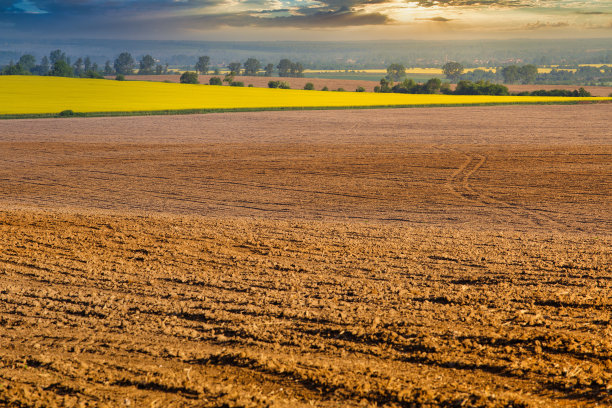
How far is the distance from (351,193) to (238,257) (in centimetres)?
1001

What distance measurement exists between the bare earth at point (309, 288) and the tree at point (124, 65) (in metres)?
142

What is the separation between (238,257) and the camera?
1073cm

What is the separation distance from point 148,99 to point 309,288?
5971cm

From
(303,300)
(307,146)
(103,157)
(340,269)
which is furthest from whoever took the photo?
(307,146)

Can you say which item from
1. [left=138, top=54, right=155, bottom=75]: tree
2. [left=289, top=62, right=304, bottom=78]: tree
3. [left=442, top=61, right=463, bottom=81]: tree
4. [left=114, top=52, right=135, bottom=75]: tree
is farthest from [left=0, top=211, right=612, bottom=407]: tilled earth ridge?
[left=442, top=61, right=463, bottom=81]: tree

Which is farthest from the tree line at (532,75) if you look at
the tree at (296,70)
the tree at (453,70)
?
the tree at (296,70)

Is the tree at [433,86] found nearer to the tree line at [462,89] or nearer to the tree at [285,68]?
the tree line at [462,89]

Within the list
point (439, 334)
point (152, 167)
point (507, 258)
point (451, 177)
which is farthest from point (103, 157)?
point (439, 334)

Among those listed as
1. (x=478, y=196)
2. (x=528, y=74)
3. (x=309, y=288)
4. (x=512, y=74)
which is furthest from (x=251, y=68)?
(x=309, y=288)

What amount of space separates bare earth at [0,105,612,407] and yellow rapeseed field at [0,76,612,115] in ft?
112

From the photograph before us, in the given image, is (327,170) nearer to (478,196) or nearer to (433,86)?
(478,196)

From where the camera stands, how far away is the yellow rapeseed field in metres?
56.4

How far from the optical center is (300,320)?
23.3 feet

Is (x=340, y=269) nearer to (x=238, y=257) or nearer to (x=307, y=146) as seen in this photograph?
(x=238, y=257)
